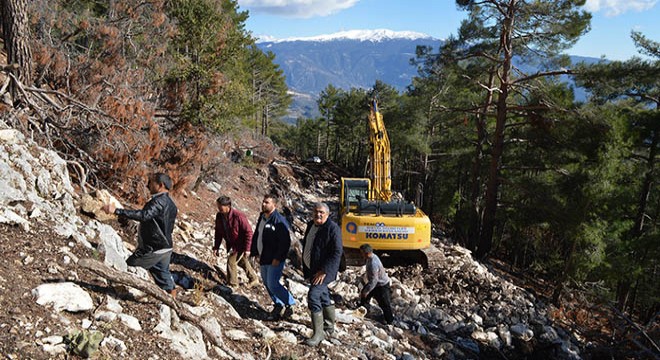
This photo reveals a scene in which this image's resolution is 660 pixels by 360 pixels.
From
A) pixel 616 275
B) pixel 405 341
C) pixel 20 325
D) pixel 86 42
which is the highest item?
pixel 86 42

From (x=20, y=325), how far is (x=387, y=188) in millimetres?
10269

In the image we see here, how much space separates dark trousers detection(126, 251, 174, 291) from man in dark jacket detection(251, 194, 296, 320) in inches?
42.6

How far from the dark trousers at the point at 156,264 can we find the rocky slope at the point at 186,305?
19cm

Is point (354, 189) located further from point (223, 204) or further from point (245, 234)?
point (223, 204)

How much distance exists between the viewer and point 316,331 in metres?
4.70

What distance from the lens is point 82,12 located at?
9.76 m

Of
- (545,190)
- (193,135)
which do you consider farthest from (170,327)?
(545,190)

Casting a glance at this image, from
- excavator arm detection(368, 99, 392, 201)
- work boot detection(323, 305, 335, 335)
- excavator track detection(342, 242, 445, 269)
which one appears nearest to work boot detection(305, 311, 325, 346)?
work boot detection(323, 305, 335, 335)

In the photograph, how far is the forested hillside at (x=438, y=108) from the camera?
7.48m

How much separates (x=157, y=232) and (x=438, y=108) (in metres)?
12.8

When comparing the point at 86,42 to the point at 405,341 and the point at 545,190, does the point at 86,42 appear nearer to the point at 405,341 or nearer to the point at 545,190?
the point at 405,341

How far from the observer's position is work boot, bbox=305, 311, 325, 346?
15.3 feet

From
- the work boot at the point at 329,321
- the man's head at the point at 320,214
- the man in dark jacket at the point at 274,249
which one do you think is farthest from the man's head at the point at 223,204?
the work boot at the point at 329,321

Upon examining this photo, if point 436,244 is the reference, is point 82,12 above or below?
above
